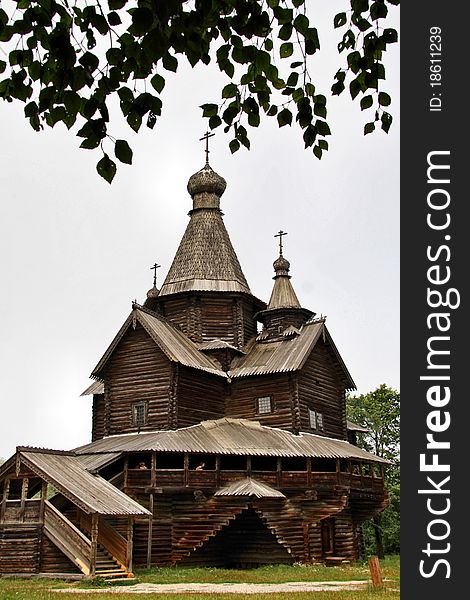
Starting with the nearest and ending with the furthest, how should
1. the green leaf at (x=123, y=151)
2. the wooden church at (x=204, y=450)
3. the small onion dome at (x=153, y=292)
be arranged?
the green leaf at (x=123, y=151), the wooden church at (x=204, y=450), the small onion dome at (x=153, y=292)

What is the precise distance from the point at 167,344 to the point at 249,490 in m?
7.23

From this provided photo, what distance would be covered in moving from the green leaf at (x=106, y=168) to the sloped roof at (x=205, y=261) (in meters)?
29.7

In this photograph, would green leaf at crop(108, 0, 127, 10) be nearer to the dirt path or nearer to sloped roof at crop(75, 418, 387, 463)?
the dirt path

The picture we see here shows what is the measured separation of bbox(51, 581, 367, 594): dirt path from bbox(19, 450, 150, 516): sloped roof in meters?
2.68

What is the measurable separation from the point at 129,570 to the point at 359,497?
39.1 feet

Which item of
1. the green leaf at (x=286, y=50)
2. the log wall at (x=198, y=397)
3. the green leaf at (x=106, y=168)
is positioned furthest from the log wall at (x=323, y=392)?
the green leaf at (x=106, y=168)

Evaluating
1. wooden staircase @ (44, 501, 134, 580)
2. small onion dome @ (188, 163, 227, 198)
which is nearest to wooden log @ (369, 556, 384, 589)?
wooden staircase @ (44, 501, 134, 580)

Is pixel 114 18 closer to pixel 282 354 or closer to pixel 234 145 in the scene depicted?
pixel 234 145

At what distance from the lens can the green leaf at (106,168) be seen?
5129 millimetres

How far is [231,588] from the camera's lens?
65.8 feet

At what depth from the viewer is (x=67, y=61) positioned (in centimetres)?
476

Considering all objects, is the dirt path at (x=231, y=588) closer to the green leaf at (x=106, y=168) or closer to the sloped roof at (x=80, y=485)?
the sloped roof at (x=80, y=485)

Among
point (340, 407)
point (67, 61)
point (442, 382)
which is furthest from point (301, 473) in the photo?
point (67, 61)

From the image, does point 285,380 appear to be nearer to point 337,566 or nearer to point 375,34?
point 337,566
